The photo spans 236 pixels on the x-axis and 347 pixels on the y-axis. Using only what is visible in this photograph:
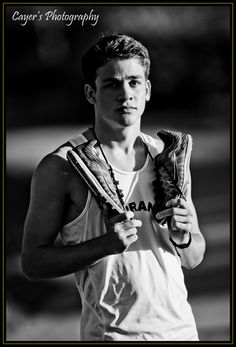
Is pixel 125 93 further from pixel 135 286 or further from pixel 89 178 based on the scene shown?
pixel 135 286

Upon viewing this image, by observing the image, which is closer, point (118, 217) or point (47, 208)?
point (118, 217)

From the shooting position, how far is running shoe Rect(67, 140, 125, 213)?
233 centimetres

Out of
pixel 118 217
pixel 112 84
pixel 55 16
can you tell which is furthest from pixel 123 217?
pixel 55 16

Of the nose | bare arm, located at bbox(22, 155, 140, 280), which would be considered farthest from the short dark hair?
bare arm, located at bbox(22, 155, 140, 280)

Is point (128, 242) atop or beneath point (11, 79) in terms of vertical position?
beneath

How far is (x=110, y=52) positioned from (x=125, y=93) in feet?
0.60

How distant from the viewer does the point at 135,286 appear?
228cm

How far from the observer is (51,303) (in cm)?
454

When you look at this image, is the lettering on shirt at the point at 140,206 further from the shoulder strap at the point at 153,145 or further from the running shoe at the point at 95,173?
the shoulder strap at the point at 153,145

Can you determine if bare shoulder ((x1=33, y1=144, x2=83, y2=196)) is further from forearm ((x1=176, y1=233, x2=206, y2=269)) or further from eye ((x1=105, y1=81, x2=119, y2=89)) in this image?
forearm ((x1=176, y1=233, x2=206, y2=269))

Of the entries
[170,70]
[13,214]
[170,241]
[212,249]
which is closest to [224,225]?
[212,249]

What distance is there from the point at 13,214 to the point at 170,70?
1.54 meters

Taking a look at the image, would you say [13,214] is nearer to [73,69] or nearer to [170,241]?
[73,69]

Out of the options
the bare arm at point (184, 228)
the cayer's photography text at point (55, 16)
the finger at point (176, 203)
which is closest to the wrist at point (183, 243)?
the bare arm at point (184, 228)
